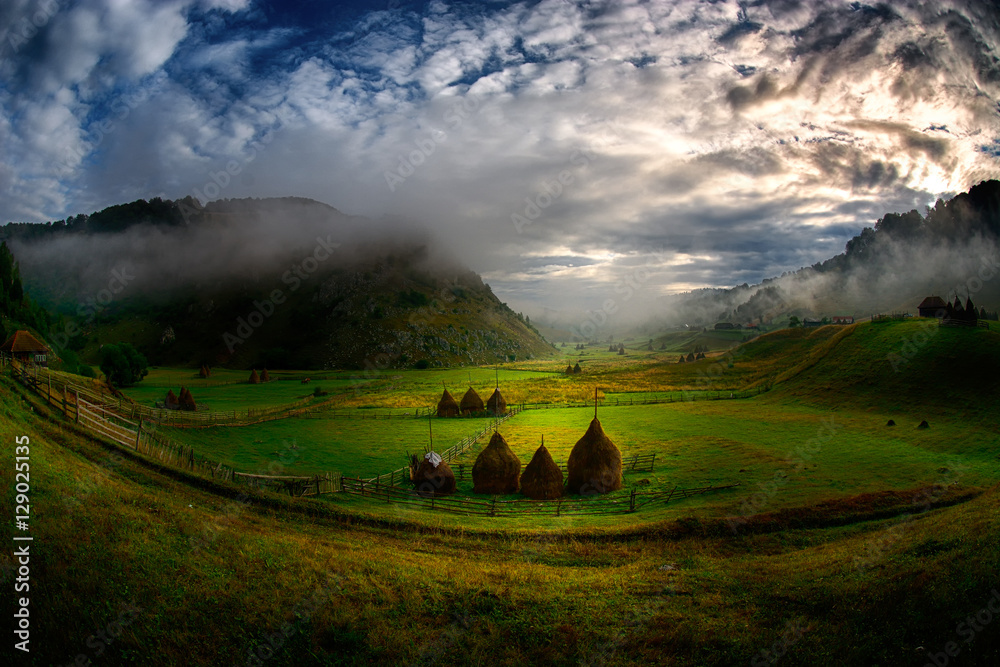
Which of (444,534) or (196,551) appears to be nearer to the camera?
(196,551)

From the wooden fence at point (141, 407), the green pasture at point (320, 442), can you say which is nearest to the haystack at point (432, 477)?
the green pasture at point (320, 442)

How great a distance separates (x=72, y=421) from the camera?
22.9 metres

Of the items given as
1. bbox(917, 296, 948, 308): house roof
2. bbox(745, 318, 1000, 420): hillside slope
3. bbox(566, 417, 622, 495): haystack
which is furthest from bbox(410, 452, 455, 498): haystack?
bbox(917, 296, 948, 308): house roof

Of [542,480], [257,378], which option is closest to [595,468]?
[542,480]

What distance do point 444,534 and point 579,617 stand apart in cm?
844

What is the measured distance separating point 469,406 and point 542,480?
111ft

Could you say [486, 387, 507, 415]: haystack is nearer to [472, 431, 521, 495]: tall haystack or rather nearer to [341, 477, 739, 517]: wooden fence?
[472, 431, 521, 495]: tall haystack

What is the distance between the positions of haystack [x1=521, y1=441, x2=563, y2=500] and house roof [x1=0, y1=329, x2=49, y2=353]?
174 ft

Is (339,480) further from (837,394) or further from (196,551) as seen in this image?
(837,394)

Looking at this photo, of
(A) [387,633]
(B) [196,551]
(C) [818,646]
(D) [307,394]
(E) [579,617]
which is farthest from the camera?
(D) [307,394]

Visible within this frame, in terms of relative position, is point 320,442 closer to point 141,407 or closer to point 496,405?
point 141,407

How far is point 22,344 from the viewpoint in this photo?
155ft

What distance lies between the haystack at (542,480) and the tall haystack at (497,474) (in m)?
0.84

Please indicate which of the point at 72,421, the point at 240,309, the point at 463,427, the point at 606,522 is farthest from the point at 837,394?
the point at 240,309
